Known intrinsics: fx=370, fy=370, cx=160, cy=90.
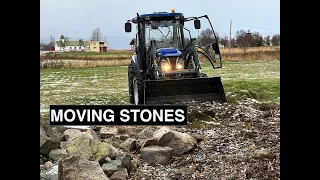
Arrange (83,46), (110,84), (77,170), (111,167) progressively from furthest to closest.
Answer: (110,84) → (111,167) → (83,46) → (77,170)

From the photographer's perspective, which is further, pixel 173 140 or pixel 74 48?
pixel 173 140

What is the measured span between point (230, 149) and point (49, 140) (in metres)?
1.10

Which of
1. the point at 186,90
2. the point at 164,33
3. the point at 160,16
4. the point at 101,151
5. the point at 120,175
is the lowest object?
the point at 120,175

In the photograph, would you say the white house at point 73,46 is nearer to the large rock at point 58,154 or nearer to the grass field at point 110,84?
the grass field at point 110,84

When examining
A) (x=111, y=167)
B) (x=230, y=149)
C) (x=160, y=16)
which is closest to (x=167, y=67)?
(x=160, y=16)

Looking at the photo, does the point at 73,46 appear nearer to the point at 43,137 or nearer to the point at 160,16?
the point at 43,137

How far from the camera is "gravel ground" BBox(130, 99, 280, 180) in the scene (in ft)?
6.48

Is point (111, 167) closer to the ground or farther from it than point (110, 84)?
closer to the ground

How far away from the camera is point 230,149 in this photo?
2.34 m

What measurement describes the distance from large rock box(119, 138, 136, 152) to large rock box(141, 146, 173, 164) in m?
0.16

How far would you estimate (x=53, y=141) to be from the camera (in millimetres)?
2123

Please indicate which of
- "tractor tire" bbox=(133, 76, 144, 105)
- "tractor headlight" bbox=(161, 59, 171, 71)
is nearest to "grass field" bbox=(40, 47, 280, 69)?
"tractor tire" bbox=(133, 76, 144, 105)
